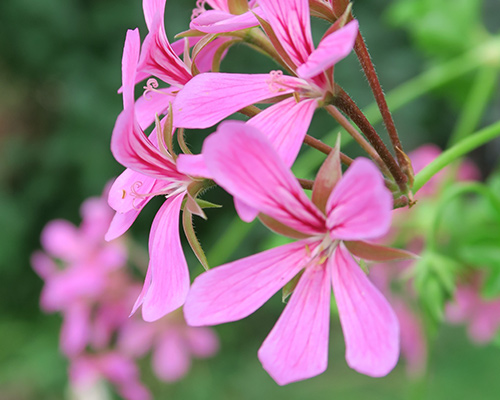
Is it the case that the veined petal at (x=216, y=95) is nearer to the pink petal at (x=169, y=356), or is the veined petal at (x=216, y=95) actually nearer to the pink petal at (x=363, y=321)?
the pink petal at (x=363, y=321)

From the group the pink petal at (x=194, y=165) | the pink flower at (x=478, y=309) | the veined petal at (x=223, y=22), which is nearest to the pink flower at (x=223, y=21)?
the veined petal at (x=223, y=22)

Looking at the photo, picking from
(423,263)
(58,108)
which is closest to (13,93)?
(58,108)

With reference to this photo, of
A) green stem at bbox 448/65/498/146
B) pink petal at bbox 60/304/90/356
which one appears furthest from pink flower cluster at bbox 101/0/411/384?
pink petal at bbox 60/304/90/356

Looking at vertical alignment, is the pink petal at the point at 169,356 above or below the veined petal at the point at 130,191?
below

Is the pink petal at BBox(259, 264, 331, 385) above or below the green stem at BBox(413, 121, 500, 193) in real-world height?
below

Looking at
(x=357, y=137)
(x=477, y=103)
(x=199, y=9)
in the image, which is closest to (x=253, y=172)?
(x=357, y=137)

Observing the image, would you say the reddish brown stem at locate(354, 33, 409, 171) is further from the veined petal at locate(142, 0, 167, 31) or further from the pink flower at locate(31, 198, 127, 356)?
the pink flower at locate(31, 198, 127, 356)

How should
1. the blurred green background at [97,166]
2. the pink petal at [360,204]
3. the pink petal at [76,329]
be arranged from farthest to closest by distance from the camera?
the blurred green background at [97,166] < the pink petal at [76,329] < the pink petal at [360,204]
